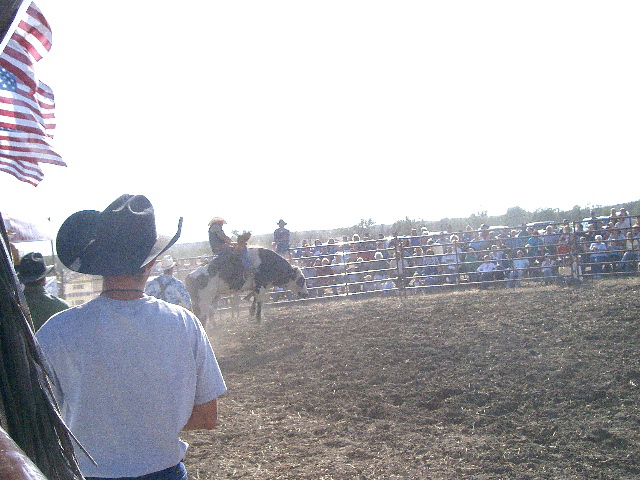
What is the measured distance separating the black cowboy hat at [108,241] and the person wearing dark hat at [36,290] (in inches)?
110

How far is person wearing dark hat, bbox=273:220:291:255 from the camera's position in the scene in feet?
54.3

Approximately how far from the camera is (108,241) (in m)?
1.93

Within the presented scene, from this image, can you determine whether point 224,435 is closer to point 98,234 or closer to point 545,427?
point 545,427

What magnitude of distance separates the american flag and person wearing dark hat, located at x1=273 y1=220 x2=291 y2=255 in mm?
11612

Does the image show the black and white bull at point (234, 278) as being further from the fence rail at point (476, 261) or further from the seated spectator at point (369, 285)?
the seated spectator at point (369, 285)

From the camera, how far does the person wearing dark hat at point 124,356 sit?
6.05 feet

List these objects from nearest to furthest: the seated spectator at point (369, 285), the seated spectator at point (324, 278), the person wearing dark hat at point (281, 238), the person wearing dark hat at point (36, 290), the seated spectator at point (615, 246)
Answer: the person wearing dark hat at point (36, 290), the seated spectator at point (615, 246), the seated spectator at point (369, 285), the seated spectator at point (324, 278), the person wearing dark hat at point (281, 238)

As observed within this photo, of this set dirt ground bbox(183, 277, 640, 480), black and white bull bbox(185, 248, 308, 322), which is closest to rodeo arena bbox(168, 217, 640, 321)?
black and white bull bbox(185, 248, 308, 322)

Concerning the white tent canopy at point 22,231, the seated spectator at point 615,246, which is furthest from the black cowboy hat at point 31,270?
the seated spectator at point 615,246

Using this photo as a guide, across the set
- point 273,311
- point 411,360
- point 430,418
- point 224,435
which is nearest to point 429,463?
point 430,418

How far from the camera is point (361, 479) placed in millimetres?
4477

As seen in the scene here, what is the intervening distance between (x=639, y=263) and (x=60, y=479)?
14.7m

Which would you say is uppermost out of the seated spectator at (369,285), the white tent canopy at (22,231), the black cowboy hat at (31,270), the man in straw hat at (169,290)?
the white tent canopy at (22,231)

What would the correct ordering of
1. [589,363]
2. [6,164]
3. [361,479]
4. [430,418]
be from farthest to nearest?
[589,363] < [430,418] < [6,164] < [361,479]
